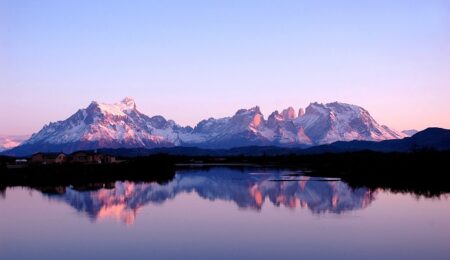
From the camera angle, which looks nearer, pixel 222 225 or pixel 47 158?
pixel 222 225

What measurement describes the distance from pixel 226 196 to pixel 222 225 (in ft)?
69.0

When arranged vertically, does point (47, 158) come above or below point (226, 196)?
above

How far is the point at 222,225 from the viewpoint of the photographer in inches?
1454

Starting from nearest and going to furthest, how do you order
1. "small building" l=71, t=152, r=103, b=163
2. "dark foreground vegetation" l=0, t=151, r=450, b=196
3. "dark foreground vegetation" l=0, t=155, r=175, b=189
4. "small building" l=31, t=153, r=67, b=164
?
"dark foreground vegetation" l=0, t=151, r=450, b=196, "dark foreground vegetation" l=0, t=155, r=175, b=189, "small building" l=31, t=153, r=67, b=164, "small building" l=71, t=152, r=103, b=163

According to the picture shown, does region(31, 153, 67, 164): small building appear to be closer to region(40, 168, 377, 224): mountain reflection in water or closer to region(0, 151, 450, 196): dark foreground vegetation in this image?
region(0, 151, 450, 196): dark foreground vegetation

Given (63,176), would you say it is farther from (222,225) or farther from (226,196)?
(222,225)

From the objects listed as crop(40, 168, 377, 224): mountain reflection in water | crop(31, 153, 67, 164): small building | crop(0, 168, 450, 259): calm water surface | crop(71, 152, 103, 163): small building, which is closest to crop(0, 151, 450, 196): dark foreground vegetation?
crop(40, 168, 377, 224): mountain reflection in water

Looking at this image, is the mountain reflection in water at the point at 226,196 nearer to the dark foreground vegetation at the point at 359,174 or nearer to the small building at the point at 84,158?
the dark foreground vegetation at the point at 359,174

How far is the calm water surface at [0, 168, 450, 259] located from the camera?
92.2ft

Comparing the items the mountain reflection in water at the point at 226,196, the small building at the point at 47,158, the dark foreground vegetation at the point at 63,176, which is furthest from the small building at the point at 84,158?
the mountain reflection in water at the point at 226,196

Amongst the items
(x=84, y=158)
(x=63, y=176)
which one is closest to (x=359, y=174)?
(x=63, y=176)

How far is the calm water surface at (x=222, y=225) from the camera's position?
2811 centimetres

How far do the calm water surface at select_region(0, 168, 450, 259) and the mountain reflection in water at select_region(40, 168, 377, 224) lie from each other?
0.35 feet

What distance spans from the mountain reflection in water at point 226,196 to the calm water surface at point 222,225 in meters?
0.11
